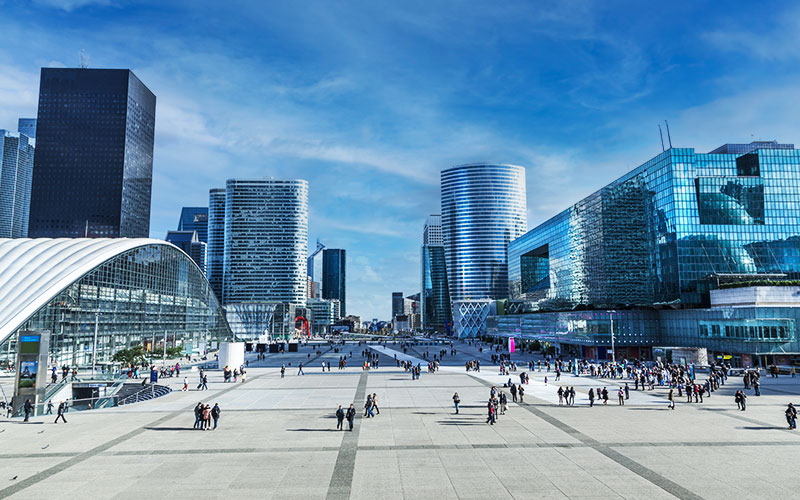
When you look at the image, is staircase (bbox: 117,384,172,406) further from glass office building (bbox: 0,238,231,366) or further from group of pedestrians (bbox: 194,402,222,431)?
group of pedestrians (bbox: 194,402,222,431)

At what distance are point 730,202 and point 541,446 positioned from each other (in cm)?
7387

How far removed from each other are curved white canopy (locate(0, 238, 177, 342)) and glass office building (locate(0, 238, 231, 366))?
9 centimetres

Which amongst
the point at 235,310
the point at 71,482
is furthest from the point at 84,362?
the point at 235,310

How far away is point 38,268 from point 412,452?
→ 200ft

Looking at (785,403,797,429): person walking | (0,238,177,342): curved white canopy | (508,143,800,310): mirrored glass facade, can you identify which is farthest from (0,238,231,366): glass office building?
(508,143,800,310): mirrored glass facade

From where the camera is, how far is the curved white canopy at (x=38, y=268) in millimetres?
53406

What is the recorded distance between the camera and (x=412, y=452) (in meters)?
20.0

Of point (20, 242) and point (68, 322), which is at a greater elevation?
point (20, 242)

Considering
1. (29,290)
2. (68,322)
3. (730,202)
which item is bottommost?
(68,322)

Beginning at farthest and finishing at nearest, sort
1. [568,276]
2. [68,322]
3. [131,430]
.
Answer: [568,276] < [68,322] < [131,430]

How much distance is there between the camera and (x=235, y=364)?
56.6 meters

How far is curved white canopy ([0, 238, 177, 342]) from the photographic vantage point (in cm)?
5341

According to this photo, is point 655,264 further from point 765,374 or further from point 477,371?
point 477,371

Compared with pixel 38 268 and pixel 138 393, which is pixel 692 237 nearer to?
pixel 138 393
